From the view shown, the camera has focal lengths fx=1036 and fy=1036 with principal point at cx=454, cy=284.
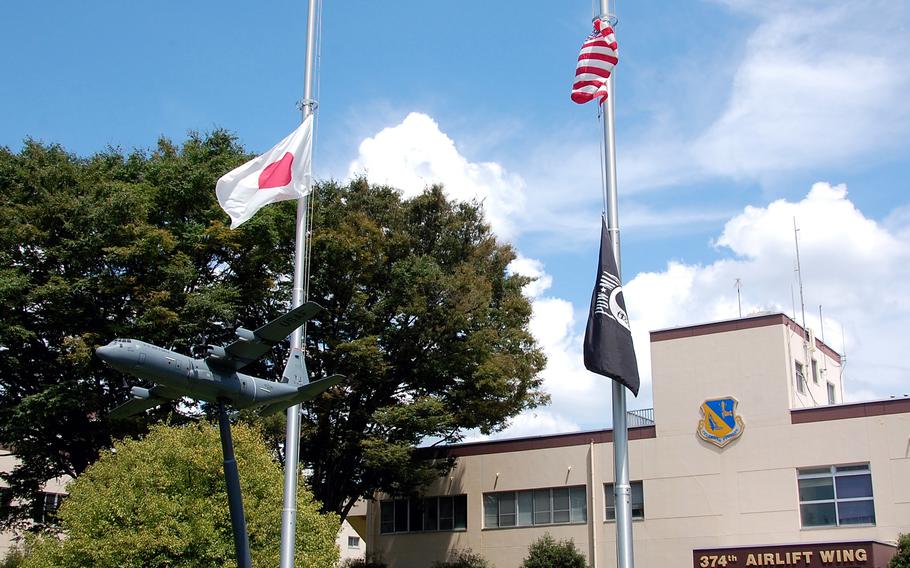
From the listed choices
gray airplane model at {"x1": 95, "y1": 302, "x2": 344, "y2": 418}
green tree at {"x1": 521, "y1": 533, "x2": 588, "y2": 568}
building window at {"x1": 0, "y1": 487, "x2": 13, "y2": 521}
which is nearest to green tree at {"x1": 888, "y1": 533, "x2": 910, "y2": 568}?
green tree at {"x1": 521, "y1": 533, "x2": 588, "y2": 568}

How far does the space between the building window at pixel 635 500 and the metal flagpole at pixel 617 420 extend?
21368mm

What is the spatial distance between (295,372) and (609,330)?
16.1 feet

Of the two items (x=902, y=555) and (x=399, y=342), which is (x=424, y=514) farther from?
(x=902, y=555)

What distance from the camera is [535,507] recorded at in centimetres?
3975

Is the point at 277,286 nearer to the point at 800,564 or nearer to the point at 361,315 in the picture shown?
the point at 361,315

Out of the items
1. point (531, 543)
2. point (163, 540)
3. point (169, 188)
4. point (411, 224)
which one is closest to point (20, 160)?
point (169, 188)

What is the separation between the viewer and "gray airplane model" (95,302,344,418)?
45.9 ft

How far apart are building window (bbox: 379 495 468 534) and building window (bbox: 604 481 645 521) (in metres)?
6.59

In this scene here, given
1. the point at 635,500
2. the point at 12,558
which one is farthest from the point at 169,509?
the point at 12,558

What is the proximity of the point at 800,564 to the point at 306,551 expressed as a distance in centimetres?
1434

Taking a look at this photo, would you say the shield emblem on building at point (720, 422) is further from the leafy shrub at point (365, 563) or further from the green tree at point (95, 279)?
the green tree at point (95, 279)

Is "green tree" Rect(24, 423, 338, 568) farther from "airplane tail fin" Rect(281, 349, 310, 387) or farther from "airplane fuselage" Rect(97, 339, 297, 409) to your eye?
"airplane fuselage" Rect(97, 339, 297, 409)

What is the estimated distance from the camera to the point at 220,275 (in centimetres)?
3703

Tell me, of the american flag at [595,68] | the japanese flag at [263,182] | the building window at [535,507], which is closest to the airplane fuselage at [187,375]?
the japanese flag at [263,182]
